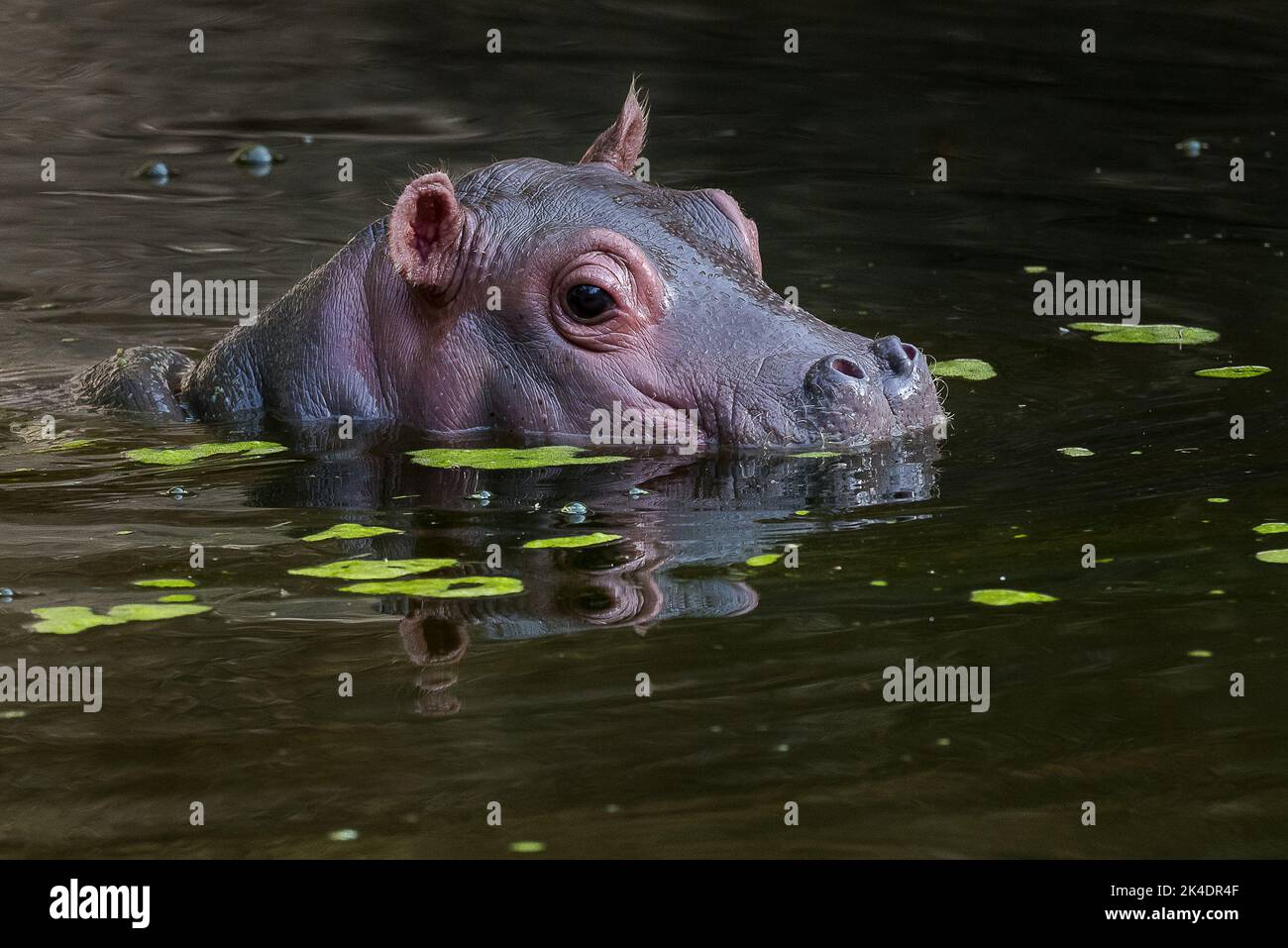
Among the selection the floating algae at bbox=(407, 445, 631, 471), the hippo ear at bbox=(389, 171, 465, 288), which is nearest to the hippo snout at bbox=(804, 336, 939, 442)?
the floating algae at bbox=(407, 445, 631, 471)

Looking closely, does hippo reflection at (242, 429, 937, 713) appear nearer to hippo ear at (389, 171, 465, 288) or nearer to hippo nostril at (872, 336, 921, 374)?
hippo nostril at (872, 336, 921, 374)

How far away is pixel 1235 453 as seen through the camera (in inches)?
331

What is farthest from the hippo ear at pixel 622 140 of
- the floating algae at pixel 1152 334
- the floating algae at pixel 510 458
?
the floating algae at pixel 1152 334

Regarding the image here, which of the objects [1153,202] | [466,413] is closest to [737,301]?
[466,413]

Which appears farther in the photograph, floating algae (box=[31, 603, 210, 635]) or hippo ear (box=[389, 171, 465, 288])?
hippo ear (box=[389, 171, 465, 288])

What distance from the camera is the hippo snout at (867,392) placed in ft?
26.4

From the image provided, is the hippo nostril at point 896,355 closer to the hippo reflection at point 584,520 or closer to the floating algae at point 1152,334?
the hippo reflection at point 584,520

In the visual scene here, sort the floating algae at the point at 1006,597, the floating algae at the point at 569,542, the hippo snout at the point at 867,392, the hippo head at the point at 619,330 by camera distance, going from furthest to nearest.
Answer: the hippo head at the point at 619,330, the hippo snout at the point at 867,392, the floating algae at the point at 569,542, the floating algae at the point at 1006,597

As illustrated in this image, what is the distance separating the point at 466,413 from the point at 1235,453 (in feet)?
10.7

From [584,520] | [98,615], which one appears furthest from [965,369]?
[98,615]

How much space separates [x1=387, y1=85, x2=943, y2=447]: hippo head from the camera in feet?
26.9

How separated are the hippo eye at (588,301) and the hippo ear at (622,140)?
131 centimetres
